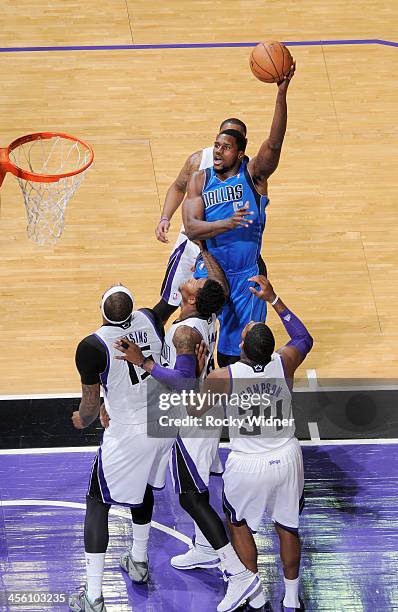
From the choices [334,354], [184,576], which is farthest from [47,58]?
[184,576]

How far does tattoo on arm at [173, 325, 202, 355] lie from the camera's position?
706 cm

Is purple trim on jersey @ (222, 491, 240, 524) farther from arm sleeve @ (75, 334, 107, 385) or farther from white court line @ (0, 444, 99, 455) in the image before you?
white court line @ (0, 444, 99, 455)

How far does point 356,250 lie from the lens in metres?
10.7

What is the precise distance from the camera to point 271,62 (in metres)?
8.67

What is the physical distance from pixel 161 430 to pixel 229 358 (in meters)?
1.47

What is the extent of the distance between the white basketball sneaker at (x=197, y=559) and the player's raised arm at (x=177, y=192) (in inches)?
102

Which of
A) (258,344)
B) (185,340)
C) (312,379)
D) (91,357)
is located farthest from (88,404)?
(312,379)

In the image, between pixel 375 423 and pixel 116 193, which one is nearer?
pixel 375 423

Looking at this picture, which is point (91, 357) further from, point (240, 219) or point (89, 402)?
point (240, 219)

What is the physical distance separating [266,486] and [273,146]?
2.70m

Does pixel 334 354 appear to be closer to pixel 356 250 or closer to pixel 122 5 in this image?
pixel 356 250

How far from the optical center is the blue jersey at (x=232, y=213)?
8.33 meters

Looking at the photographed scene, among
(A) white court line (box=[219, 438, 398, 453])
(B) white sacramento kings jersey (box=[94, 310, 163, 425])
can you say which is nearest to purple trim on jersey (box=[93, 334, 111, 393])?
(B) white sacramento kings jersey (box=[94, 310, 163, 425])

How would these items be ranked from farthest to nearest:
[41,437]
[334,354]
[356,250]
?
1. [356,250]
2. [334,354]
3. [41,437]
